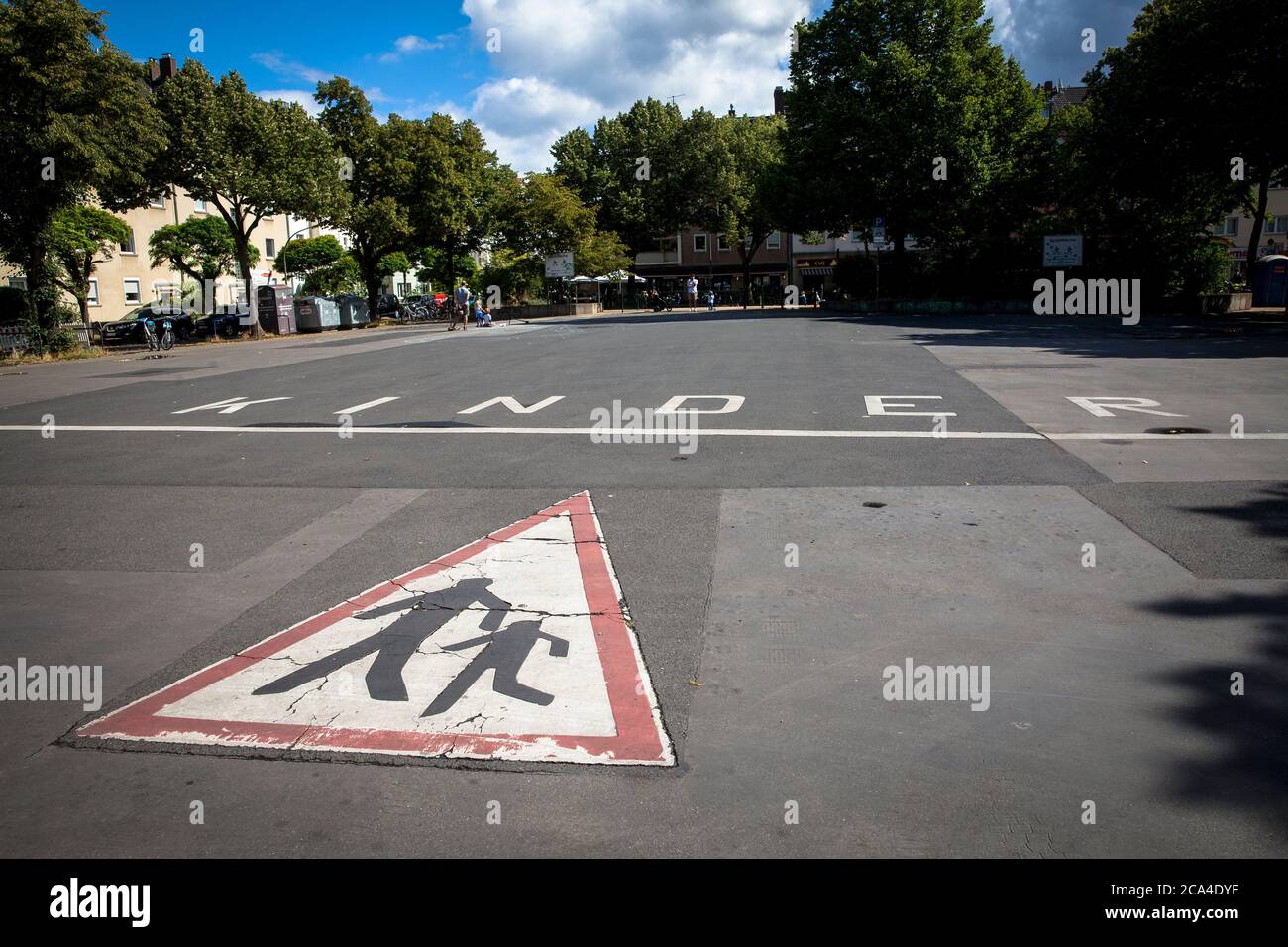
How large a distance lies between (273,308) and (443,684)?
40426 millimetres

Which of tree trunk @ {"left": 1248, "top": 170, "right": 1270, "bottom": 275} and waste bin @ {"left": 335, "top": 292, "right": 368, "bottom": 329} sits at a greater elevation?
tree trunk @ {"left": 1248, "top": 170, "right": 1270, "bottom": 275}

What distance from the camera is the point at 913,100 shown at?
38.2 meters

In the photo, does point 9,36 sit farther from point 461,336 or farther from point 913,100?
point 913,100

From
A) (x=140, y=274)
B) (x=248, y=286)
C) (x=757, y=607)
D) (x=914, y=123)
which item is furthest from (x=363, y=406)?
(x=140, y=274)

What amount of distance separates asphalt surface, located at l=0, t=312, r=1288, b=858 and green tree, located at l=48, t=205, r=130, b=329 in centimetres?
2955

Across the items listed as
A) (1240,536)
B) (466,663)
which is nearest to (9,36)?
(466,663)

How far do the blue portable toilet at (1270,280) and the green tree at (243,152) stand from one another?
38.6 m

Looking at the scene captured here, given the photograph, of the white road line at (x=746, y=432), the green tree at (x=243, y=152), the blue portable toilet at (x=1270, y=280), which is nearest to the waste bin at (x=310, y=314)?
the green tree at (x=243, y=152)

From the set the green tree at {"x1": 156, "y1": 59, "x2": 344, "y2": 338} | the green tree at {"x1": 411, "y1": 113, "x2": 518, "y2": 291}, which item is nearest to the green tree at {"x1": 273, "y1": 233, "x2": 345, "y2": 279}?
the green tree at {"x1": 411, "y1": 113, "x2": 518, "y2": 291}

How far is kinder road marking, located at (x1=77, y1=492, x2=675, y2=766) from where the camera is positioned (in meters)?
3.62

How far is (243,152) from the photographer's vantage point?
36.3m

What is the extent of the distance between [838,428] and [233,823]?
822cm

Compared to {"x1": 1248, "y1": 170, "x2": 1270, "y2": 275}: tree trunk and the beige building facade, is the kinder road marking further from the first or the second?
the beige building facade
